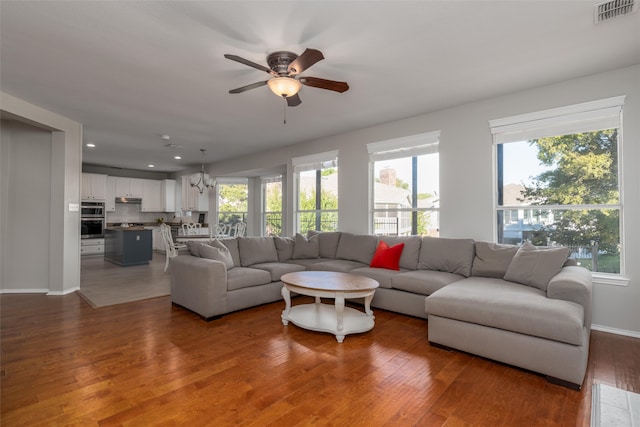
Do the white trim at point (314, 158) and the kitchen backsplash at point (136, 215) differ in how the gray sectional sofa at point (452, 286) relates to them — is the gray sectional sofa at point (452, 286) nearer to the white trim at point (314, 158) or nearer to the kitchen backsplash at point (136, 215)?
the white trim at point (314, 158)

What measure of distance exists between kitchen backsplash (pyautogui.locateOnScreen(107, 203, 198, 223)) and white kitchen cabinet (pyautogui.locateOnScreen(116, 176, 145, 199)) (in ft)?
1.41

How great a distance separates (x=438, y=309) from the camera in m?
2.79

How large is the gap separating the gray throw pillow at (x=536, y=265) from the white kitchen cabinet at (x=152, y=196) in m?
10.0

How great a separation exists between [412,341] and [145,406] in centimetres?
224

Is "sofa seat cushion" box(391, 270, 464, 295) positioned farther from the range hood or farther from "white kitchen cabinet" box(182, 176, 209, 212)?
the range hood

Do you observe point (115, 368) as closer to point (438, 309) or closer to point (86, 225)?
A: point (438, 309)

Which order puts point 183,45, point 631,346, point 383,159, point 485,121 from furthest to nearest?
point 383,159 → point 485,121 → point 631,346 → point 183,45

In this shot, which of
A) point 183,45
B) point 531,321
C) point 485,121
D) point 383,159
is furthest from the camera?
point 383,159

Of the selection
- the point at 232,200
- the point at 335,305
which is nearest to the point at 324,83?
the point at 335,305

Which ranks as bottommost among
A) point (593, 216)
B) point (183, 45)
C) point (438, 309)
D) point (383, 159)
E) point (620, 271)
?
point (438, 309)

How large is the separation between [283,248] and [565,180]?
386 centimetres

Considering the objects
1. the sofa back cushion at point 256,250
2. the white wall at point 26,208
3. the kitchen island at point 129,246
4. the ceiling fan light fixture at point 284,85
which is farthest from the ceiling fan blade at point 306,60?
the kitchen island at point 129,246

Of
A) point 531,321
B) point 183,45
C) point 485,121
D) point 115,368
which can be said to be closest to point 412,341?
point 531,321

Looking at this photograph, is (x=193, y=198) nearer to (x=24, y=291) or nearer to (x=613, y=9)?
(x=24, y=291)
